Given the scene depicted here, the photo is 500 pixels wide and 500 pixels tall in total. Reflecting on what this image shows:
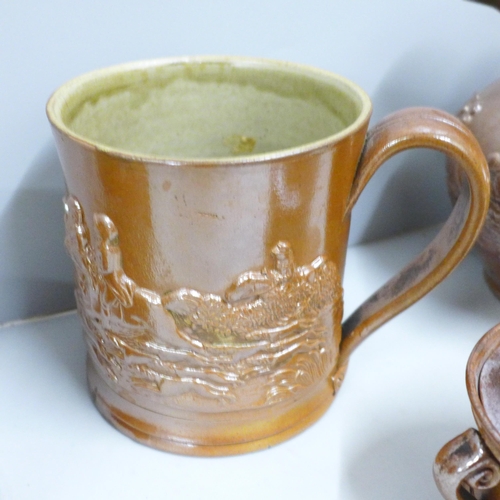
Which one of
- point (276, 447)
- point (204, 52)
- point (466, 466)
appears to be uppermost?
point (204, 52)

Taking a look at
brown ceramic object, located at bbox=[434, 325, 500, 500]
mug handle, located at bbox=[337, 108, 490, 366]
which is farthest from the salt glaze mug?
brown ceramic object, located at bbox=[434, 325, 500, 500]

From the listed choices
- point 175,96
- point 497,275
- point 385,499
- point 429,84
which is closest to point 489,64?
point 429,84

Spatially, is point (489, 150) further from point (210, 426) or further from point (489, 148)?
point (210, 426)

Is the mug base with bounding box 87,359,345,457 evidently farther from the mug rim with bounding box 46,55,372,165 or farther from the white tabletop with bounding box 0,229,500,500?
the mug rim with bounding box 46,55,372,165

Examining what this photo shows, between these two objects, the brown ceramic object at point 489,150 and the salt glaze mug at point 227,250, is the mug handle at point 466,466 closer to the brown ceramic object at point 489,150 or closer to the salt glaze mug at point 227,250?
the salt glaze mug at point 227,250

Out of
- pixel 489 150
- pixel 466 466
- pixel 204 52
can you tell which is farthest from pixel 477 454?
pixel 204 52

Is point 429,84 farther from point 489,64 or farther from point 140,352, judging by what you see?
point 140,352

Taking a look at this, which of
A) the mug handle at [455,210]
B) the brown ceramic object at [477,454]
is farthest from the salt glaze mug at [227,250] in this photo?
the brown ceramic object at [477,454]
